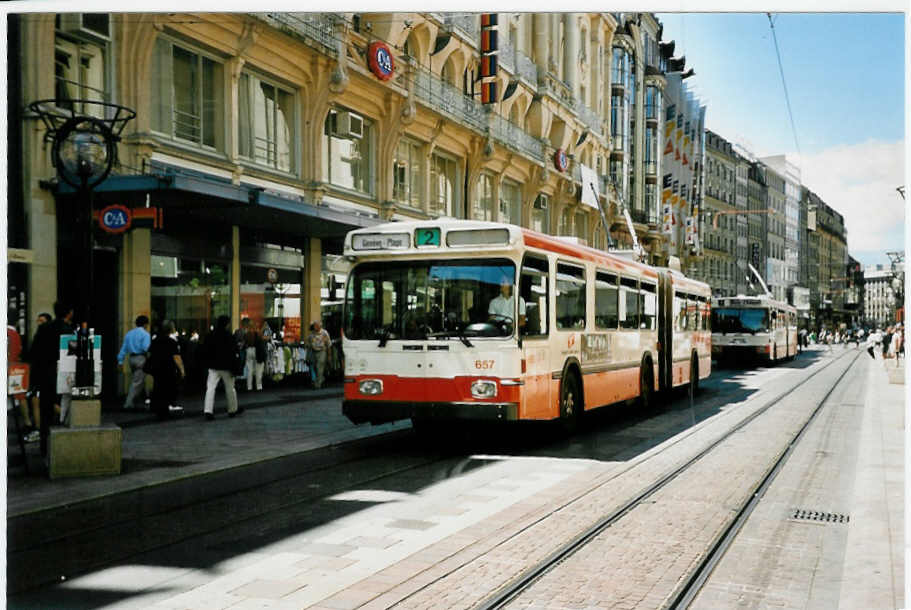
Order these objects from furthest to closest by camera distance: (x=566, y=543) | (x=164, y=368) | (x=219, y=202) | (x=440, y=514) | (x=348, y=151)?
1. (x=348, y=151)
2. (x=219, y=202)
3. (x=164, y=368)
4. (x=440, y=514)
5. (x=566, y=543)

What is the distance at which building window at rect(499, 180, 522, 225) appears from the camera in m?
21.3

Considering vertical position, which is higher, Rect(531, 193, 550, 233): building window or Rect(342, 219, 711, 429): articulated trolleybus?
Rect(531, 193, 550, 233): building window

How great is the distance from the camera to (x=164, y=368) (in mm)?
14633

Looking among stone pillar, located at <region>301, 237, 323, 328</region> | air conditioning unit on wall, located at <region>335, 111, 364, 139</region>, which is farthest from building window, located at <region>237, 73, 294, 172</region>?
stone pillar, located at <region>301, 237, 323, 328</region>

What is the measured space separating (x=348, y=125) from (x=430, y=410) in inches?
507

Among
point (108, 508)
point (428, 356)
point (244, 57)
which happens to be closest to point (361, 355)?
point (428, 356)

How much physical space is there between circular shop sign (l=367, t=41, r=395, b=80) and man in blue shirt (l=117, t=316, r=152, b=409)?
936cm

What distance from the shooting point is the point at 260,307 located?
67.8 feet

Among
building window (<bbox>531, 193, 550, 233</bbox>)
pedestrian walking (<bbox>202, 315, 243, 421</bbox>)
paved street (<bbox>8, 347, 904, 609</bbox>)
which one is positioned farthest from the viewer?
building window (<bbox>531, 193, 550, 233</bbox>)

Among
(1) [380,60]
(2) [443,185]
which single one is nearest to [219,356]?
(2) [443,185]

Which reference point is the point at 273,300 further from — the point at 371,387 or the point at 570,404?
the point at 371,387

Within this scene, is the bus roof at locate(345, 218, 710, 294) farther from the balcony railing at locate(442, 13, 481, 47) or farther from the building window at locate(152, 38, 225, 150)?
the balcony railing at locate(442, 13, 481, 47)

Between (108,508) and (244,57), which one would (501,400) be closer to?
(108,508)

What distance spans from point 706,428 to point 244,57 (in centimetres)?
1103
